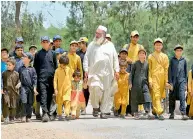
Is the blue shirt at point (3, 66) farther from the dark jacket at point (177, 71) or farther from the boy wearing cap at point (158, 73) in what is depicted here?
the dark jacket at point (177, 71)

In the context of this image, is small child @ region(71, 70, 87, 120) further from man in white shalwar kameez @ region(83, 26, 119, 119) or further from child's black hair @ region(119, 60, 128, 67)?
child's black hair @ region(119, 60, 128, 67)

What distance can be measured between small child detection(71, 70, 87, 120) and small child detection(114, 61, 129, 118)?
2.54 feet

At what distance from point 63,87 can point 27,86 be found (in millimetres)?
753

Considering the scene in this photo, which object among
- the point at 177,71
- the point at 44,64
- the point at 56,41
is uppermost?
the point at 56,41

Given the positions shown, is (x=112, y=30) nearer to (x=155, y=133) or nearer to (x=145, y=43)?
(x=145, y=43)

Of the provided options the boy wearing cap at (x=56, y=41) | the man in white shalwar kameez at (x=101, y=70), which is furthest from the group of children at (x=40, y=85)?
the boy wearing cap at (x=56, y=41)

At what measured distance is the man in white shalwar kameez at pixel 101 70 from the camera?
425 inches

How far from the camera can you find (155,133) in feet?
27.6

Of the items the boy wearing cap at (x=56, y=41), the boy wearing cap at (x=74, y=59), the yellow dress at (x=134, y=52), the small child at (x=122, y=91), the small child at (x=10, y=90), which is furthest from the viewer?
the yellow dress at (x=134, y=52)

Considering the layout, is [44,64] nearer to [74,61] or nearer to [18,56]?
[18,56]

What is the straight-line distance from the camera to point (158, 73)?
10.8m

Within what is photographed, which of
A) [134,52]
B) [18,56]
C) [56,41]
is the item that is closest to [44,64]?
[18,56]

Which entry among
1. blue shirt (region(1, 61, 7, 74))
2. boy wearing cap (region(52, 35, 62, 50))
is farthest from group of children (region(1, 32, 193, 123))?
boy wearing cap (region(52, 35, 62, 50))

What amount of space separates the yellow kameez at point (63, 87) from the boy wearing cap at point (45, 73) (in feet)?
0.62
